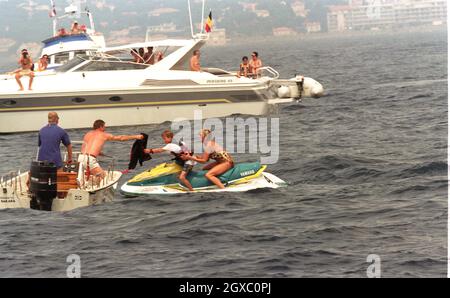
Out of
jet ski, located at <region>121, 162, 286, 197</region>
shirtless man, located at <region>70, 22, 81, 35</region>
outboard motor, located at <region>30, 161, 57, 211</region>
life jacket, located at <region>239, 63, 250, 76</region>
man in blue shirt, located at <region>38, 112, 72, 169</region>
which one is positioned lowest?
jet ski, located at <region>121, 162, 286, 197</region>

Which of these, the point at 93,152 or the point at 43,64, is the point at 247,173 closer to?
the point at 93,152

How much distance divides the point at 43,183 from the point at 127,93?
10806mm

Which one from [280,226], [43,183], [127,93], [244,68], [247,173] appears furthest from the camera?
[244,68]

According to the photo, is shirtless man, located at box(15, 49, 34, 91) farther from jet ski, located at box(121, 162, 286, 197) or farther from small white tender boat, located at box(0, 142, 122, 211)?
small white tender boat, located at box(0, 142, 122, 211)

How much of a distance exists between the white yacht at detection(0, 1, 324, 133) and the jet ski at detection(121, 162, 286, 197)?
858 centimetres

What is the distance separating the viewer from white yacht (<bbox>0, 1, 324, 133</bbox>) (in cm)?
2570

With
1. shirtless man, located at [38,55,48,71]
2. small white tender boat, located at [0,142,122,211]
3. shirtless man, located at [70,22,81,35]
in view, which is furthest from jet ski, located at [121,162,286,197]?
shirtless man, located at [70,22,81,35]

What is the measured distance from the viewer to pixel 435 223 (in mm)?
15023

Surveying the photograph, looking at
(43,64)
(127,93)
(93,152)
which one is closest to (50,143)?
(93,152)

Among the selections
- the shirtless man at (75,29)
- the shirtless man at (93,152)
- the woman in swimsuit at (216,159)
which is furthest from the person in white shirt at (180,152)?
the shirtless man at (75,29)

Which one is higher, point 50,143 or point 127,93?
point 127,93

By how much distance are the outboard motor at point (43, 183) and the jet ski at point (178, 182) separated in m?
2.08

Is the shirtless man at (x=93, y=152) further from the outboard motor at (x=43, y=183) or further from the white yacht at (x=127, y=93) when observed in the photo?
the white yacht at (x=127, y=93)

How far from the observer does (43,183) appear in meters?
15.6
